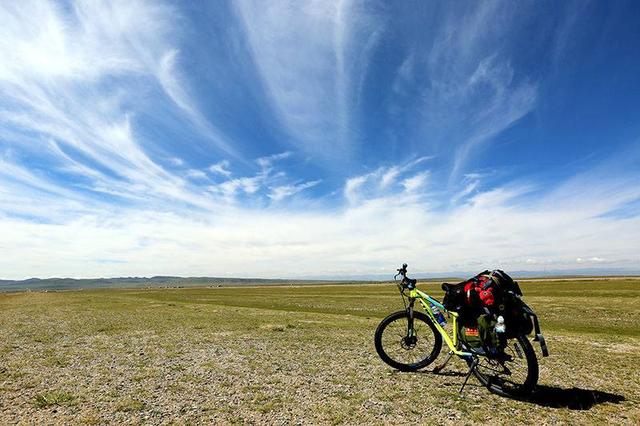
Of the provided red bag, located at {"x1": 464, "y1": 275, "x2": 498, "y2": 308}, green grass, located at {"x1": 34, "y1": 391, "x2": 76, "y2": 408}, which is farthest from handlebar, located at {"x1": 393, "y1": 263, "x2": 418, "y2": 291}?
green grass, located at {"x1": 34, "y1": 391, "x2": 76, "y2": 408}

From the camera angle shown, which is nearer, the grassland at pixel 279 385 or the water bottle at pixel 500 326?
the grassland at pixel 279 385

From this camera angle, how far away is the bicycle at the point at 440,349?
351 inches

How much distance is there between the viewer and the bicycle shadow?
852 centimetres

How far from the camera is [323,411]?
827 centimetres

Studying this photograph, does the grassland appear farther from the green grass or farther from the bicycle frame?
the bicycle frame

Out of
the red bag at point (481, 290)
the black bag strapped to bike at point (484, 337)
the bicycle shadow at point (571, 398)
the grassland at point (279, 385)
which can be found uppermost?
the red bag at point (481, 290)

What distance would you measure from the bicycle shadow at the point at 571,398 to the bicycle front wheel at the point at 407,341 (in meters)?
2.86

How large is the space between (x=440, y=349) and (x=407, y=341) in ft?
3.34

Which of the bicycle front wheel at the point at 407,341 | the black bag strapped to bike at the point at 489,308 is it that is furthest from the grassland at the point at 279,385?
the black bag strapped to bike at the point at 489,308

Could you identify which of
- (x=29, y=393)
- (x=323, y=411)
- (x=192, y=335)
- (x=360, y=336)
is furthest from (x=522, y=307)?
(x=192, y=335)

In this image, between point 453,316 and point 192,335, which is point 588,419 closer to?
point 453,316

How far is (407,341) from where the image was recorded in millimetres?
11438

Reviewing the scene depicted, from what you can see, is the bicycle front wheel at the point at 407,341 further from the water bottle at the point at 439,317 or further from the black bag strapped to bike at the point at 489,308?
the black bag strapped to bike at the point at 489,308

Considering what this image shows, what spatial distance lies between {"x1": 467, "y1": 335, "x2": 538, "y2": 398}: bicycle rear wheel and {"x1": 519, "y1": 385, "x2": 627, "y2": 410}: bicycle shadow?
1.14ft
